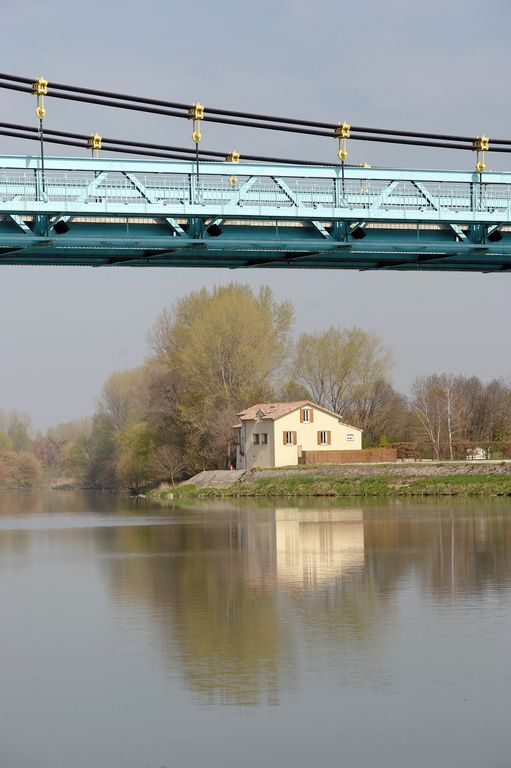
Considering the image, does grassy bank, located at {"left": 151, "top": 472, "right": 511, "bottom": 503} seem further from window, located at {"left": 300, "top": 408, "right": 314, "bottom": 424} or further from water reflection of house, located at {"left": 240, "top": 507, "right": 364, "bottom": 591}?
water reflection of house, located at {"left": 240, "top": 507, "right": 364, "bottom": 591}

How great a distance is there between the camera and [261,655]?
18938mm

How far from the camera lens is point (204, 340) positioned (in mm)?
82875

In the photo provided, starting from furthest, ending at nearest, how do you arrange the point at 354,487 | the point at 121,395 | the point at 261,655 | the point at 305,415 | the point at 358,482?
the point at 121,395 → the point at 305,415 → the point at 358,482 → the point at 354,487 → the point at 261,655

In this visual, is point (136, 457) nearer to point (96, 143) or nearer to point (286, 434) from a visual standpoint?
point (286, 434)

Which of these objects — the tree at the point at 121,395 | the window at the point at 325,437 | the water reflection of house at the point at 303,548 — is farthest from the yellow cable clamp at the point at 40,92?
the tree at the point at 121,395

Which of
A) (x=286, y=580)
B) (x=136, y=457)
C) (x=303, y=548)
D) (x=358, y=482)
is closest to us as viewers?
(x=286, y=580)

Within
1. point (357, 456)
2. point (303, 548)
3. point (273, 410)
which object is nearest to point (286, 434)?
point (273, 410)

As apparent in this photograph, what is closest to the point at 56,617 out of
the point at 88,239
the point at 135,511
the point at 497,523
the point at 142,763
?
the point at 88,239

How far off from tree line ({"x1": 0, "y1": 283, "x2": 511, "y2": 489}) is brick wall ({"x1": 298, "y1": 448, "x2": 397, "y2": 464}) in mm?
4915

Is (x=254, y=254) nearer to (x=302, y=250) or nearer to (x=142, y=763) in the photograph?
(x=302, y=250)

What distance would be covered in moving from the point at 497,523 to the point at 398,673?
2548cm

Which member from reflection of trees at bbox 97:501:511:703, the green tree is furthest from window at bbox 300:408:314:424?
the green tree

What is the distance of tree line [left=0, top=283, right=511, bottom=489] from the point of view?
83125mm

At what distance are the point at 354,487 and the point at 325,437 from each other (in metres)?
15.6
